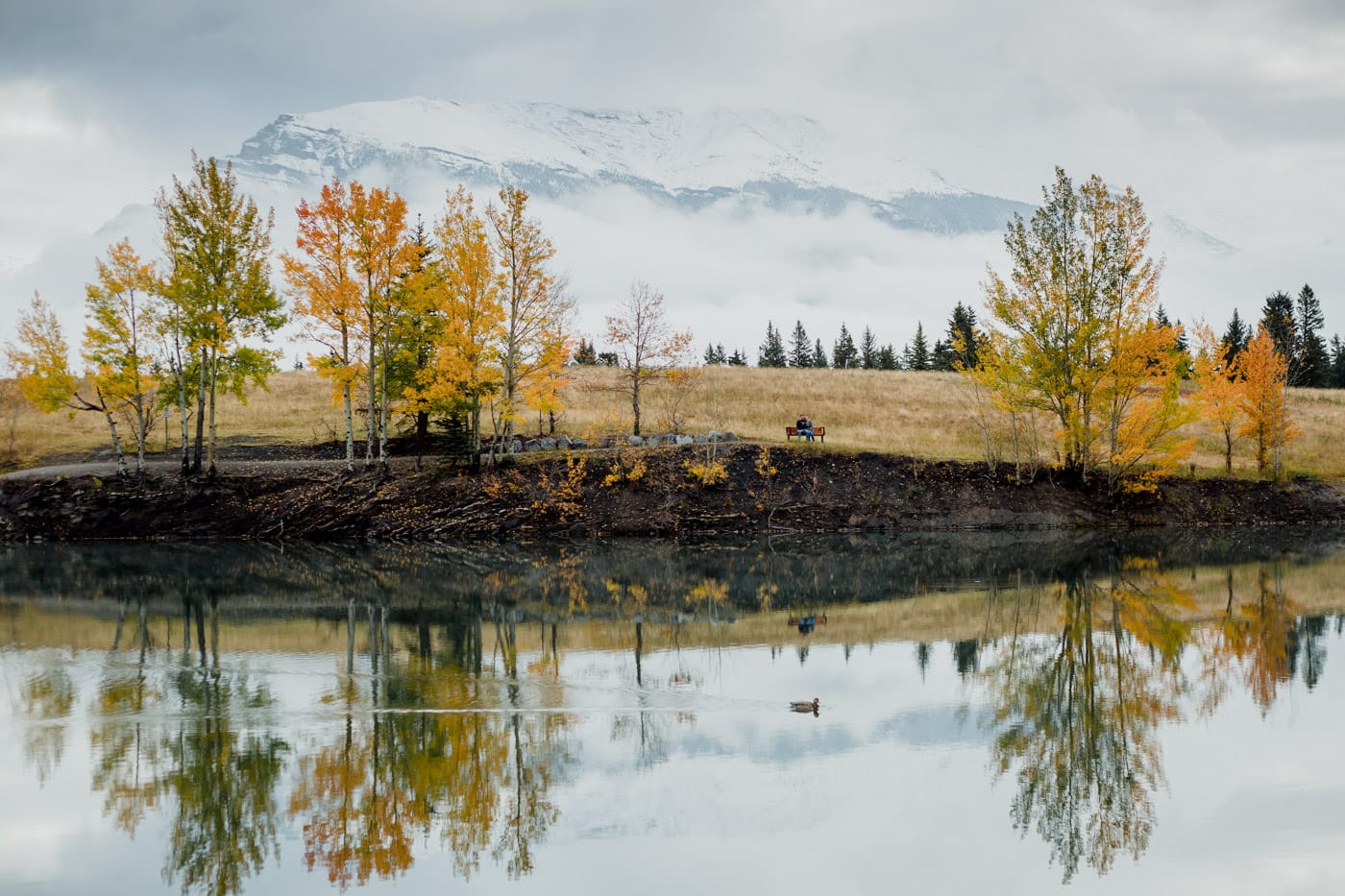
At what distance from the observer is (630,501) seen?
4366 cm

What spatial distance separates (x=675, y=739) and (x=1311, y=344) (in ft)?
A: 306

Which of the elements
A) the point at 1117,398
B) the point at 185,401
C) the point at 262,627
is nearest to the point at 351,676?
the point at 262,627

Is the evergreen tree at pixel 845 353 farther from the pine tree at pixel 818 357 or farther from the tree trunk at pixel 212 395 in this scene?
the tree trunk at pixel 212 395

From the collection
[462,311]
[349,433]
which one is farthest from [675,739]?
[349,433]

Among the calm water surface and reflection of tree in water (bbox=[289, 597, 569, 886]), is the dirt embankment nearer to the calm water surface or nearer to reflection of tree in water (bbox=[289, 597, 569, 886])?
the calm water surface

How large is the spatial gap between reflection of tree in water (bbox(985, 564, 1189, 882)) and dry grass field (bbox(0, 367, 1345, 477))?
25875 mm

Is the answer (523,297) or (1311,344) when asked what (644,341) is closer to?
(523,297)

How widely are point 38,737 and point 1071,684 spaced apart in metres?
16.5

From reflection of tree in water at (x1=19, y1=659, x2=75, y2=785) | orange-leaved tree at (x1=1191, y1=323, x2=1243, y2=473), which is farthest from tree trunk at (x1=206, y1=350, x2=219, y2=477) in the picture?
orange-leaved tree at (x1=1191, y1=323, x2=1243, y2=473)

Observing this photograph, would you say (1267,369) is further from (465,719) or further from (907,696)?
(465,719)

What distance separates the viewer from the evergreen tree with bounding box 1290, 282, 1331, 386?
8569cm

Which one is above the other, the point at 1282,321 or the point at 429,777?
the point at 1282,321

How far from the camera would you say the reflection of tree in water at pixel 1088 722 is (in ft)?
37.5

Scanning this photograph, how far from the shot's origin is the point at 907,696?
1655 centimetres
